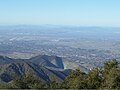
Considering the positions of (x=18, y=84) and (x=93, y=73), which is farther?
(x=93, y=73)

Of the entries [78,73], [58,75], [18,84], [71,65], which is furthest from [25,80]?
[71,65]

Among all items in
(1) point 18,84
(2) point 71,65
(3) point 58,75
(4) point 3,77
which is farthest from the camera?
(2) point 71,65

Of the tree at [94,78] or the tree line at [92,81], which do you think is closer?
the tree line at [92,81]

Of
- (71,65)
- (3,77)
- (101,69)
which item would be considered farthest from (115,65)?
(71,65)

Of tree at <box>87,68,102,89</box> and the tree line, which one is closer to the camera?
the tree line

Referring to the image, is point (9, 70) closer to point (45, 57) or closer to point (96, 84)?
point (45, 57)

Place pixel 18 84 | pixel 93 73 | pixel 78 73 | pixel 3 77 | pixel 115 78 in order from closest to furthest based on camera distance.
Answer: pixel 115 78
pixel 18 84
pixel 93 73
pixel 78 73
pixel 3 77

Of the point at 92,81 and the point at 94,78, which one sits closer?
the point at 92,81

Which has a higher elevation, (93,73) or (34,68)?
(93,73)

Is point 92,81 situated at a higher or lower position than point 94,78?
lower
